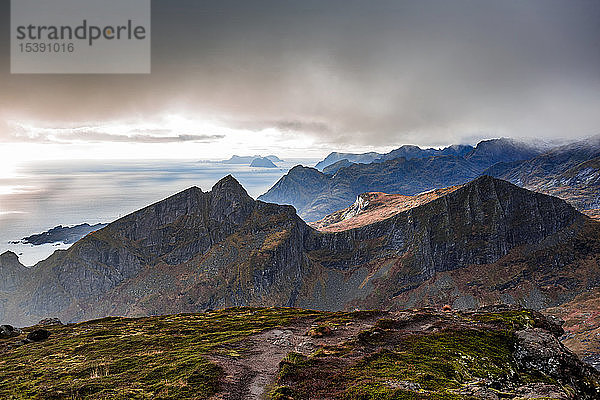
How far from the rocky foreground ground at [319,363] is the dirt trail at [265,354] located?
6.1 inches

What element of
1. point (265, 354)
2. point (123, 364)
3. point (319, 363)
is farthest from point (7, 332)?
point (319, 363)

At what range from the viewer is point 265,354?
43719 mm

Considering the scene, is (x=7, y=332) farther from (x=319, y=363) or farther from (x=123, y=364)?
(x=319, y=363)

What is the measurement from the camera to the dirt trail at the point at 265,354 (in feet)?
101

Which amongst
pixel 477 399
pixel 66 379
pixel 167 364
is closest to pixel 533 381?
pixel 477 399

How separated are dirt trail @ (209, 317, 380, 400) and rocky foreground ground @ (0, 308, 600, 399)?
0.51 ft

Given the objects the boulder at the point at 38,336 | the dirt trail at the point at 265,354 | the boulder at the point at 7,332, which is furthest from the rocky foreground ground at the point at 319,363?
the boulder at the point at 7,332

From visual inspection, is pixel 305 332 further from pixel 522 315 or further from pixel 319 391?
pixel 522 315

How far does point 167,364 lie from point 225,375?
9.37 meters

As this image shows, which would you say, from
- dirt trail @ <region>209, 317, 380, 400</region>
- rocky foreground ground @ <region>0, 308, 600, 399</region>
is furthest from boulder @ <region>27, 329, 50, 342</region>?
dirt trail @ <region>209, 317, 380, 400</region>

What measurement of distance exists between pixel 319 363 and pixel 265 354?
995 cm

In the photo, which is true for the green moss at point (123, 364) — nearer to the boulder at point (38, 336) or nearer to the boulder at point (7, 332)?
the boulder at point (38, 336)

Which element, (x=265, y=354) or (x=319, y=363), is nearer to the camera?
(x=319, y=363)

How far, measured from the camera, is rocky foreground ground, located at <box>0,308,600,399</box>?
2938 centimetres
